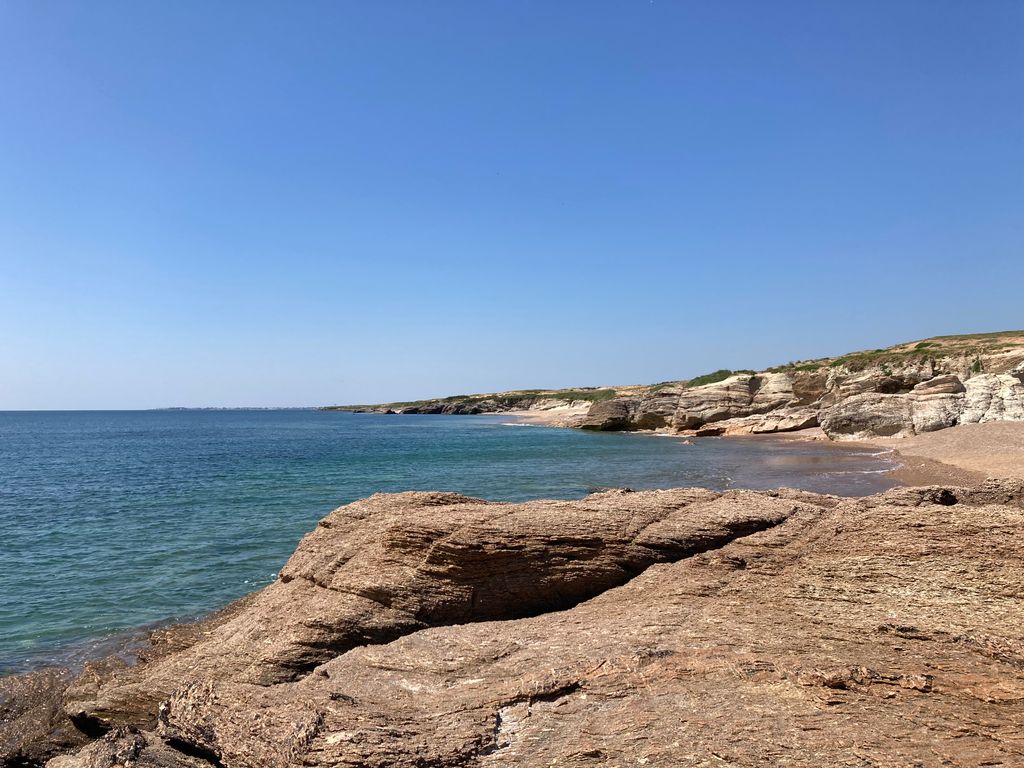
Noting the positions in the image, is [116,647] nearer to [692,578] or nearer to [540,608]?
[540,608]

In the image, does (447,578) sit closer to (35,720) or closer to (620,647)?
(620,647)

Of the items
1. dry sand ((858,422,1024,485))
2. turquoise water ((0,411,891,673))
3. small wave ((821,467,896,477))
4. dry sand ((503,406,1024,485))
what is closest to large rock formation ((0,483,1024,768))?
turquoise water ((0,411,891,673))

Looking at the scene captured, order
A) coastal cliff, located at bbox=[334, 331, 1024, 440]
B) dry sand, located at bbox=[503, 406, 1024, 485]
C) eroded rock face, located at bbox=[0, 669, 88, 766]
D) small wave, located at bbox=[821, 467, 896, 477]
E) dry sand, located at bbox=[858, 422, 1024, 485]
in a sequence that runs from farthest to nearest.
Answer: coastal cliff, located at bbox=[334, 331, 1024, 440] → small wave, located at bbox=[821, 467, 896, 477] → dry sand, located at bbox=[858, 422, 1024, 485] → dry sand, located at bbox=[503, 406, 1024, 485] → eroded rock face, located at bbox=[0, 669, 88, 766]

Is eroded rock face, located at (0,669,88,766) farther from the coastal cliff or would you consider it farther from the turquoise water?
the coastal cliff

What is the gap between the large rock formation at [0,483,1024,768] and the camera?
197 inches

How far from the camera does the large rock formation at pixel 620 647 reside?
500 cm

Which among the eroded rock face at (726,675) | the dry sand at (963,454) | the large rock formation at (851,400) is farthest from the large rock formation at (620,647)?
the large rock formation at (851,400)

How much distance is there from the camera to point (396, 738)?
16.8 ft

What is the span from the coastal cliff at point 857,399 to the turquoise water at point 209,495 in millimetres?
6800

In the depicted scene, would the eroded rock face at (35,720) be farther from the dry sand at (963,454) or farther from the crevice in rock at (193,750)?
the dry sand at (963,454)

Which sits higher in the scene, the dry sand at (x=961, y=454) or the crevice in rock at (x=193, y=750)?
the crevice in rock at (x=193, y=750)

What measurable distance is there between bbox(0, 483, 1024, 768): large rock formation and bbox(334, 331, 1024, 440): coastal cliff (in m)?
41.1

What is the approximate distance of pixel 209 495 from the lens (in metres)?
29.2

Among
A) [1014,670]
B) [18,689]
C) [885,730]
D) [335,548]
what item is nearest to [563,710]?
[885,730]
